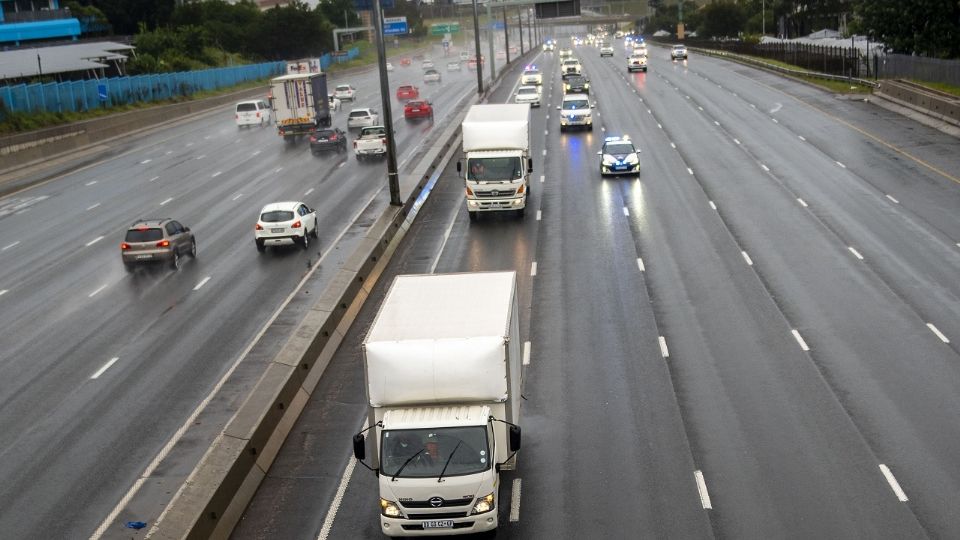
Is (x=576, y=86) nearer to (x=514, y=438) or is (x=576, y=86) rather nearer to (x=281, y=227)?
(x=281, y=227)

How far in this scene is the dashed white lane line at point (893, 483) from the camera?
56.6 feet

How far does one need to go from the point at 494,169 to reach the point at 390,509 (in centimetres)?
2646

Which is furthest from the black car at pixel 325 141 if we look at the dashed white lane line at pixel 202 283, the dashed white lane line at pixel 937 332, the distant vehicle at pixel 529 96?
the dashed white lane line at pixel 937 332

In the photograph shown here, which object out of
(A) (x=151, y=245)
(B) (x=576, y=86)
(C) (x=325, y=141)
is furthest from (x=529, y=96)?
(A) (x=151, y=245)

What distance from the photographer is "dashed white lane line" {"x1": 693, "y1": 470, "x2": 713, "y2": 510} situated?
1736 cm

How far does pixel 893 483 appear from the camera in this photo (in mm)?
17734

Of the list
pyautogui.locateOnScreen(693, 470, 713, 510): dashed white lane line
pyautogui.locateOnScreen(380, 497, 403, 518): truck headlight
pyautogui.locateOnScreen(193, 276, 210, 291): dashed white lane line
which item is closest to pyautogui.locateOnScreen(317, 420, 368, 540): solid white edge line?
pyautogui.locateOnScreen(380, 497, 403, 518): truck headlight

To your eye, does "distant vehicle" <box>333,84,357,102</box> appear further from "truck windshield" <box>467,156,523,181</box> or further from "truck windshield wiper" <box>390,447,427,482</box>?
"truck windshield wiper" <box>390,447,427,482</box>

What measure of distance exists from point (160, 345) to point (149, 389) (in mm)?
3516

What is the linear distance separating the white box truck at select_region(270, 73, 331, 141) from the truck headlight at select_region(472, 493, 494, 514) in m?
60.6

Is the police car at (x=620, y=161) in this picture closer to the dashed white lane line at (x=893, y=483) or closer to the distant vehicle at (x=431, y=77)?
the dashed white lane line at (x=893, y=483)

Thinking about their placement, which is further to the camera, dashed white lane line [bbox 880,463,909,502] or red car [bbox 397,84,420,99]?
red car [bbox 397,84,420,99]

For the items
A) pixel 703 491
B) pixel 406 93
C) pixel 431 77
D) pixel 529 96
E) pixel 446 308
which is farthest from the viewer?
A: pixel 431 77

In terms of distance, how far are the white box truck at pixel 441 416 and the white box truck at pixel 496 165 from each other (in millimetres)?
22823
